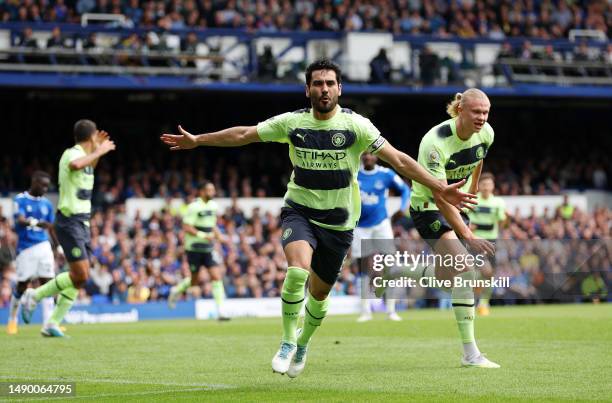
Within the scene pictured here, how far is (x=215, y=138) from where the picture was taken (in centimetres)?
931

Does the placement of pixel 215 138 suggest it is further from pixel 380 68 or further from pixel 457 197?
pixel 380 68

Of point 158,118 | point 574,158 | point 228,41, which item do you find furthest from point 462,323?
→ point 574,158

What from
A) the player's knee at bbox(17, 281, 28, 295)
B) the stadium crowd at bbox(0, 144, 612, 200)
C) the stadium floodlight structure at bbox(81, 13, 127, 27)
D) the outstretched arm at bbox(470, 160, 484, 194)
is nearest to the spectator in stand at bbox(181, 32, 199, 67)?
the stadium floodlight structure at bbox(81, 13, 127, 27)

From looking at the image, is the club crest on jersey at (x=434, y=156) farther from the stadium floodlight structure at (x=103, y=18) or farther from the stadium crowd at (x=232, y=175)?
the stadium floodlight structure at (x=103, y=18)

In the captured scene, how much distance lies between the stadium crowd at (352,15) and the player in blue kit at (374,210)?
14181 mm

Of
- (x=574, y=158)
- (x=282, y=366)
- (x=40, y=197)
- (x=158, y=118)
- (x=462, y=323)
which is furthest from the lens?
(x=574, y=158)

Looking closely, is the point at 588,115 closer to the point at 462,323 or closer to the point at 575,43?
the point at 575,43

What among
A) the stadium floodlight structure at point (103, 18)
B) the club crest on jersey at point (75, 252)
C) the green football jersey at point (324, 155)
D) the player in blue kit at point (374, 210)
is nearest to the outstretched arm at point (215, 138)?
the green football jersey at point (324, 155)

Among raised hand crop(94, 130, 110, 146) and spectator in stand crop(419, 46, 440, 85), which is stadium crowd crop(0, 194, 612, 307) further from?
raised hand crop(94, 130, 110, 146)

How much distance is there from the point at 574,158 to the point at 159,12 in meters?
16.4

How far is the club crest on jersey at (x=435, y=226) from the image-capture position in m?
11.4

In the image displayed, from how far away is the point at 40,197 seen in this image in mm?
18156

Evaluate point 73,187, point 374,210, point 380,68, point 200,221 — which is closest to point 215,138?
point 73,187

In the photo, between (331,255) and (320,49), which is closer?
(331,255)
